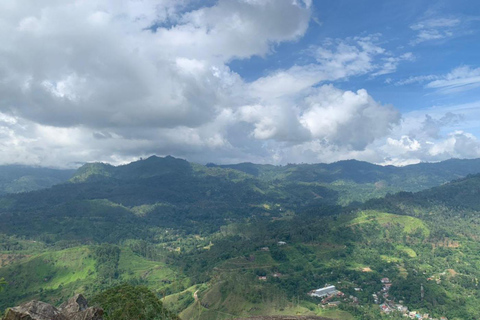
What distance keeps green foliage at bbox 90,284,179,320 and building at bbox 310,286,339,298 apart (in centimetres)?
7976

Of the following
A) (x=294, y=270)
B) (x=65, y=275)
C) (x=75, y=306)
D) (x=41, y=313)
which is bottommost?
(x=65, y=275)

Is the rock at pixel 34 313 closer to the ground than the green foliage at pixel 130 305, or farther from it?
farther from it

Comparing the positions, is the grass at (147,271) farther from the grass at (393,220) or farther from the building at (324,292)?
the grass at (393,220)

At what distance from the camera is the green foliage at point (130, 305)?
3222 centimetres

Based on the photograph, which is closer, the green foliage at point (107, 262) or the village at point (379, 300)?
the village at point (379, 300)

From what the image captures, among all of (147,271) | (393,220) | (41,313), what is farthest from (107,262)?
(393,220)

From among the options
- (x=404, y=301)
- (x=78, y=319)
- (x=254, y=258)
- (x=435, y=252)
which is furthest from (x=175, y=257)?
(x=78, y=319)

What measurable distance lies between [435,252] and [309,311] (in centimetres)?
8909

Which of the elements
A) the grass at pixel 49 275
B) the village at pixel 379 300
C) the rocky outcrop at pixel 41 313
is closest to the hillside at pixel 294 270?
the grass at pixel 49 275

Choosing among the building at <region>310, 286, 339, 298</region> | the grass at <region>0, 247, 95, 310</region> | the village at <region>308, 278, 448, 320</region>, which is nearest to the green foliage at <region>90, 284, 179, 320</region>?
the village at <region>308, 278, 448, 320</region>

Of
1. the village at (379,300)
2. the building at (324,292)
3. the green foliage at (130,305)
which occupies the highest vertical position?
the green foliage at (130,305)

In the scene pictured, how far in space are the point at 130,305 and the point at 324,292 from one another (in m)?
88.1

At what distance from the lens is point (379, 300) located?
335 feet

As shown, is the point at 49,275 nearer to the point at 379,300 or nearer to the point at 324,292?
the point at 324,292
